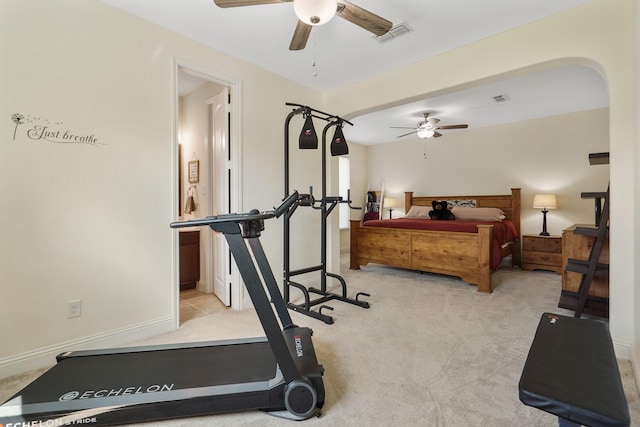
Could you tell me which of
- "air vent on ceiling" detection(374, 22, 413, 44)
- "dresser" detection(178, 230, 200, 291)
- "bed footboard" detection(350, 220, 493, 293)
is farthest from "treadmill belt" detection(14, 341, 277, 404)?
"bed footboard" detection(350, 220, 493, 293)

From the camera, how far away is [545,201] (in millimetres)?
4773

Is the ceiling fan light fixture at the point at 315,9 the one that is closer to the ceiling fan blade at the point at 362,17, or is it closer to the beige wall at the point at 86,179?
Answer: the ceiling fan blade at the point at 362,17

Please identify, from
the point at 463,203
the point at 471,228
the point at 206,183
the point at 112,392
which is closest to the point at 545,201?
the point at 463,203

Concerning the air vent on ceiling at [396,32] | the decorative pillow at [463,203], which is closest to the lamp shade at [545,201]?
the decorative pillow at [463,203]

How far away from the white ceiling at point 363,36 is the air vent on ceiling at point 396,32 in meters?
0.04

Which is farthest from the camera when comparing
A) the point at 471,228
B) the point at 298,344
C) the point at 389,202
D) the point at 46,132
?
the point at 389,202

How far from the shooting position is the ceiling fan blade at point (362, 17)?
1841 mm

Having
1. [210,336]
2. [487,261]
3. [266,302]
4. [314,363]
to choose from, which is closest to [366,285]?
[487,261]

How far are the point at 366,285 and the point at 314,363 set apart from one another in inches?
95.8

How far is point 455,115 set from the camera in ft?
16.5

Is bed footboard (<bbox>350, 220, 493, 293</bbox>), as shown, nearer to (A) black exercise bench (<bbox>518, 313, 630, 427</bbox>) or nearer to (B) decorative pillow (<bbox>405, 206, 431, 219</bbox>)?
(B) decorative pillow (<bbox>405, 206, 431, 219</bbox>)

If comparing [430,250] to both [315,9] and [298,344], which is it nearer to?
[298,344]

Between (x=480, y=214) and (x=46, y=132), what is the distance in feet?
18.4

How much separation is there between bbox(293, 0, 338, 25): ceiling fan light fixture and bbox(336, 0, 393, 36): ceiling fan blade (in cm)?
12
